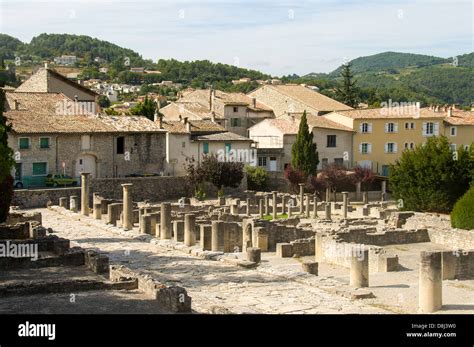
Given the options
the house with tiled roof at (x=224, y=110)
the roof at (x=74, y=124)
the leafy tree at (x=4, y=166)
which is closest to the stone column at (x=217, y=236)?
the leafy tree at (x=4, y=166)

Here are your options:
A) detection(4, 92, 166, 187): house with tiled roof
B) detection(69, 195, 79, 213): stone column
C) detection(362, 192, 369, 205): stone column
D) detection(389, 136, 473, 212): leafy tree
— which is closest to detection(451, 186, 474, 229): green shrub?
detection(389, 136, 473, 212): leafy tree

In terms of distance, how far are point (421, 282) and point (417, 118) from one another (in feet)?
143

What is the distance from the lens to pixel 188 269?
21.5m

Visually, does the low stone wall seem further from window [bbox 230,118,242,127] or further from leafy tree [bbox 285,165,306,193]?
window [bbox 230,118,242,127]

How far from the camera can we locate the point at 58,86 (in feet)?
181

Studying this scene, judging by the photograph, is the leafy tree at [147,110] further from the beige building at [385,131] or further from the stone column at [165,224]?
the stone column at [165,224]

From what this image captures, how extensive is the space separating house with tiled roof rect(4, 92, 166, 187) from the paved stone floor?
612 inches

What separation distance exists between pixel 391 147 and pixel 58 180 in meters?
27.8

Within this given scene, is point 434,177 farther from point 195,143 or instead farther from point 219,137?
point 195,143

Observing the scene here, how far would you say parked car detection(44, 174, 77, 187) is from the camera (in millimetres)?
42844
